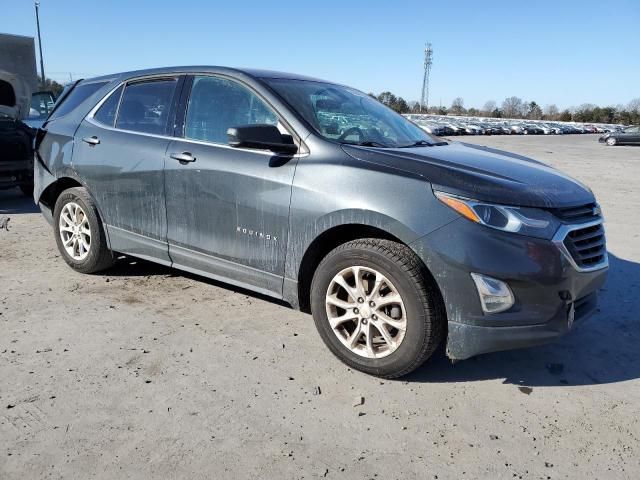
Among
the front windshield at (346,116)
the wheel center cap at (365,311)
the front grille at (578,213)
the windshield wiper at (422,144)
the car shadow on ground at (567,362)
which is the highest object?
the front windshield at (346,116)

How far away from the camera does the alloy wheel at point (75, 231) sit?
471 centimetres

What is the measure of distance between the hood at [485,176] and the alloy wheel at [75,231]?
8.71 feet

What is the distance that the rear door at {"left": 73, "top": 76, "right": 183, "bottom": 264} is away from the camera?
13.4ft

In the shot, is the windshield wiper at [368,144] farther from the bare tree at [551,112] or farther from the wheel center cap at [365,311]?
the bare tree at [551,112]

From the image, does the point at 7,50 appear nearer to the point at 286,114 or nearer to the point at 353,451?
the point at 286,114

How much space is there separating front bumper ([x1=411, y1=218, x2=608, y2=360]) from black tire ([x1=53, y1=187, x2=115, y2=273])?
9.53 feet

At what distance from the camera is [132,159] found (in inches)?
165

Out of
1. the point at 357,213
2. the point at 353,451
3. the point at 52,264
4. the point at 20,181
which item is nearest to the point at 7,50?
the point at 20,181

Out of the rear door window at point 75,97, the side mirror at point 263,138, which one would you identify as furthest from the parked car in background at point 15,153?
the side mirror at point 263,138

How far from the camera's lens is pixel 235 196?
11.8 ft

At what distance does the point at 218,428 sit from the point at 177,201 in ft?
6.03

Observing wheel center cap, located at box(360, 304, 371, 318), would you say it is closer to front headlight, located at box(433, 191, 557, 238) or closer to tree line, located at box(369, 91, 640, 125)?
front headlight, located at box(433, 191, 557, 238)

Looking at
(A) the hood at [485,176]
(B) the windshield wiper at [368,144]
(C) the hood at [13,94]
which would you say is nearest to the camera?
(A) the hood at [485,176]

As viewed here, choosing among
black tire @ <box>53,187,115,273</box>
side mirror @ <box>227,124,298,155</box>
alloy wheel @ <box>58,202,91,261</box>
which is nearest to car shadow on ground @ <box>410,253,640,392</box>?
side mirror @ <box>227,124,298,155</box>
